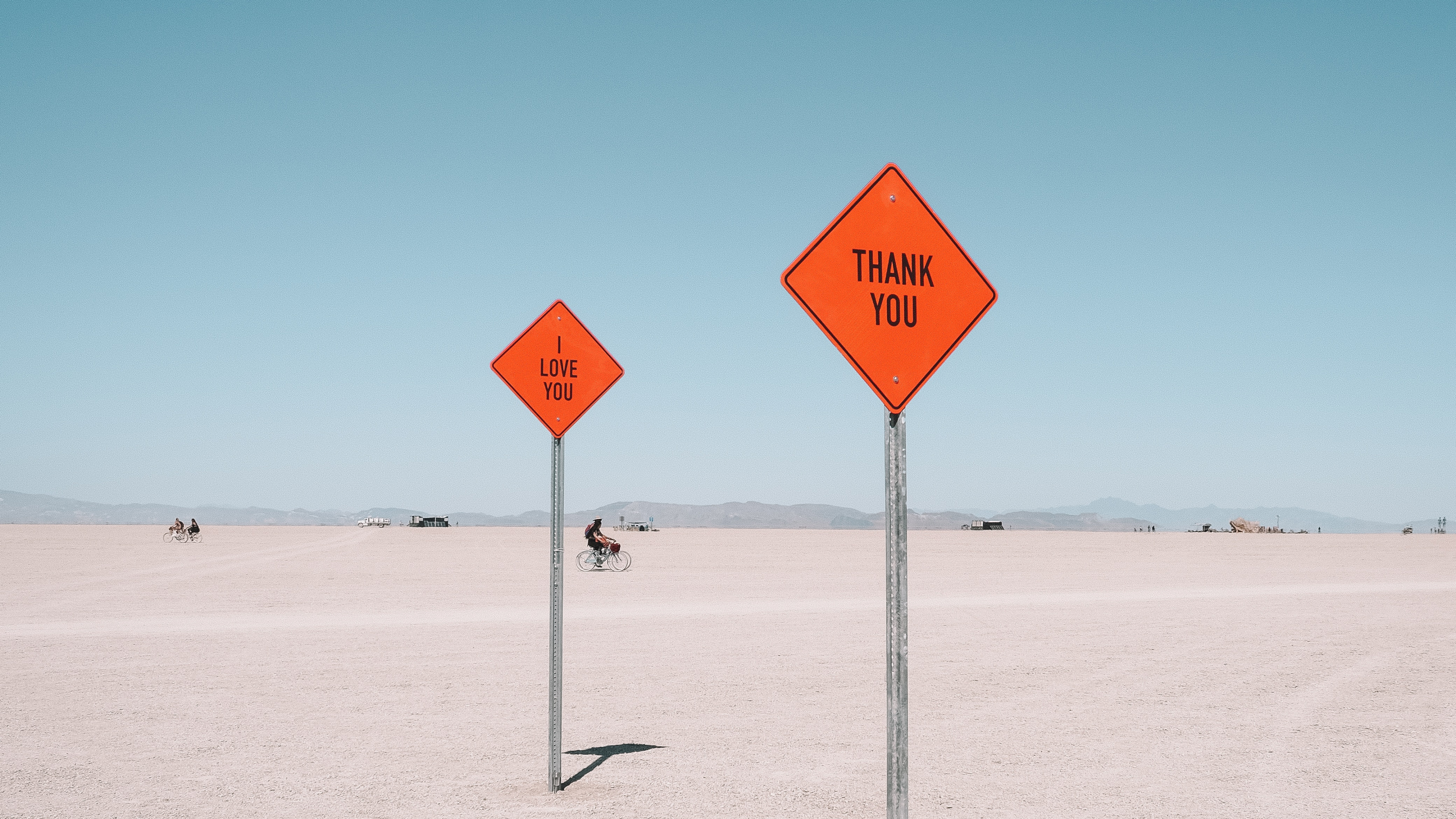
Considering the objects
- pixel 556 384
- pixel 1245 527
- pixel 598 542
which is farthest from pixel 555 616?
pixel 1245 527

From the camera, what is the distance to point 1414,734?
8633 millimetres

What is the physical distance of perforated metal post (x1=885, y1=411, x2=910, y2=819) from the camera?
4.04m

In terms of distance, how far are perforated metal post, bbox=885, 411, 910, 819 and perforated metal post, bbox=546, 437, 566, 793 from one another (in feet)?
10.1

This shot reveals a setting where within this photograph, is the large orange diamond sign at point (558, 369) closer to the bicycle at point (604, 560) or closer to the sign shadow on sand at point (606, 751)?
the sign shadow on sand at point (606, 751)

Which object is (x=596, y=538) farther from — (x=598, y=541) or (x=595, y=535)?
(x=595, y=535)

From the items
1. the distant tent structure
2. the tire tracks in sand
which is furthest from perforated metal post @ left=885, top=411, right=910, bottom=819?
the distant tent structure

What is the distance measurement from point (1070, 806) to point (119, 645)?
12789 mm

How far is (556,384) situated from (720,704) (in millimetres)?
4331

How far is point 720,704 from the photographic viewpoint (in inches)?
394

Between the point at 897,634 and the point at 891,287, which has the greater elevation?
the point at 891,287

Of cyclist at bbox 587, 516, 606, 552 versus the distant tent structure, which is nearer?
cyclist at bbox 587, 516, 606, 552

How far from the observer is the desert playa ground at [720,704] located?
688 cm

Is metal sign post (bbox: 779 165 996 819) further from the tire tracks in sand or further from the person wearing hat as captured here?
the person wearing hat

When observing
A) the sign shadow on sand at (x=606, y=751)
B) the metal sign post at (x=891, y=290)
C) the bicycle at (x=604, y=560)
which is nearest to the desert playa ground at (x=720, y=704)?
the sign shadow on sand at (x=606, y=751)
